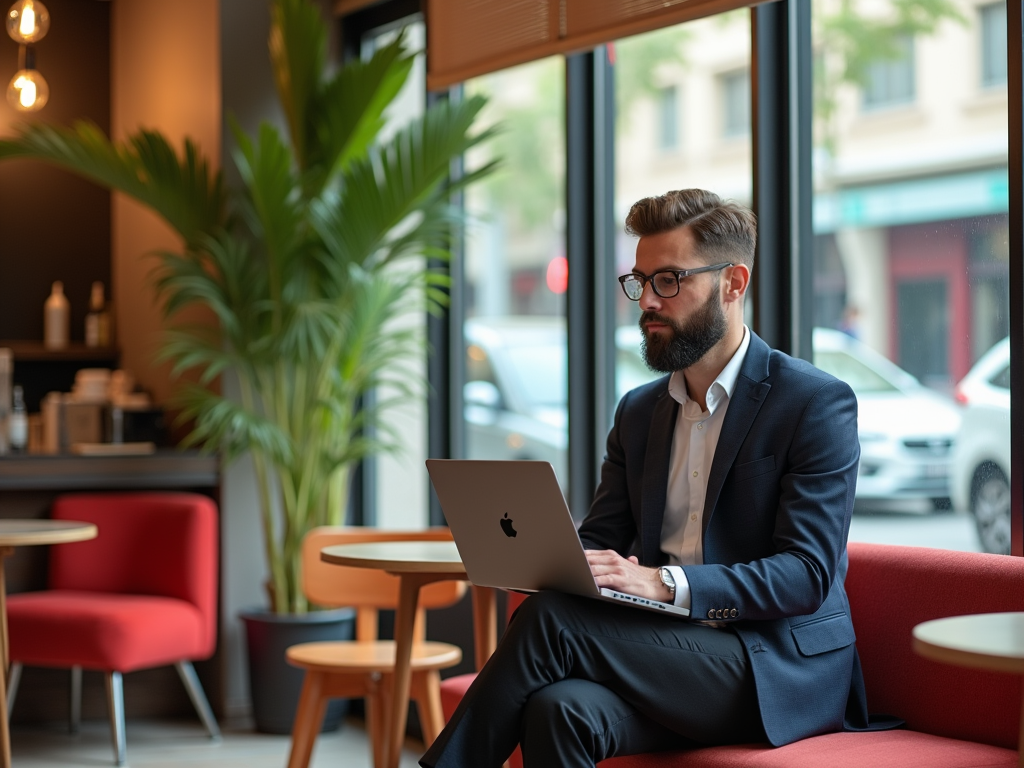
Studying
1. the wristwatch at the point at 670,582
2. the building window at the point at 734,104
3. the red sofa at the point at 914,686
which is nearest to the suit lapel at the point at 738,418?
the wristwatch at the point at 670,582

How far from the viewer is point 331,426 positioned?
4797 millimetres

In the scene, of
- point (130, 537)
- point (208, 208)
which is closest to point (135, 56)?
point (208, 208)

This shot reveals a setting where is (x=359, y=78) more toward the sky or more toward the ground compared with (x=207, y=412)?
more toward the sky

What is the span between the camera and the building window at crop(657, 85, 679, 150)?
4570mm

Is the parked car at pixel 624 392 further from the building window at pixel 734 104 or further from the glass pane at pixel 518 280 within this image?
the building window at pixel 734 104

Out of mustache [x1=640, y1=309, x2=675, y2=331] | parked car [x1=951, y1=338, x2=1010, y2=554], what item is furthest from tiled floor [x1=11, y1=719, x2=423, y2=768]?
mustache [x1=640, y1=309, x2=675, y2=331]

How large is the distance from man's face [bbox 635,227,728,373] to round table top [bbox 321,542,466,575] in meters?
0.71

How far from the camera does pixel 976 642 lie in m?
1.79

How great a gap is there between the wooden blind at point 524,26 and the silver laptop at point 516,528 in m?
1.57

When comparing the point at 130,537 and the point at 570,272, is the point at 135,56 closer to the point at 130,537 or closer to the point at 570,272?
the point at 130,537

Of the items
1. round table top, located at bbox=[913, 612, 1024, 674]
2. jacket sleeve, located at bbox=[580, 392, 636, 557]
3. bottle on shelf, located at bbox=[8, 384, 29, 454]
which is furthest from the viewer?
bottle on shelf, located at bbox=[8, 384, 29, 454]

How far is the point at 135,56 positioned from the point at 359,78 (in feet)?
6.53

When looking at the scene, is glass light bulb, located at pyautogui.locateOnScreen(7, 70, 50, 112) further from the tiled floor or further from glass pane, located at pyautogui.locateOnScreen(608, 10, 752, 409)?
the tiled floor

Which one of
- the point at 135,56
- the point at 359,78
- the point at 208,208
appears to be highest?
the point at 135,56
